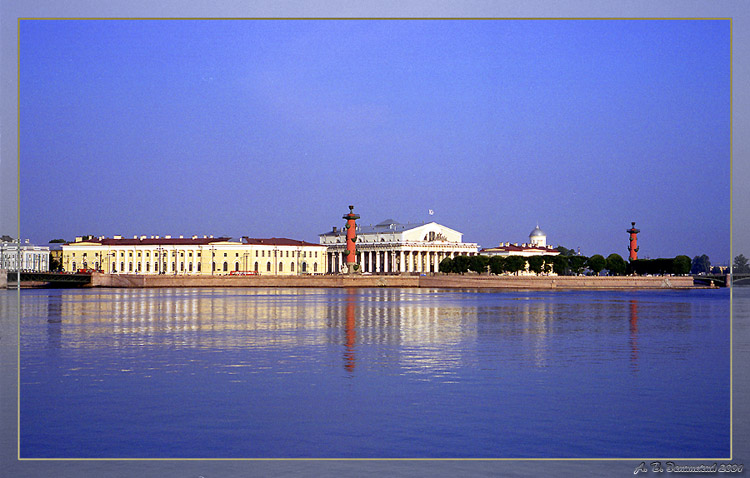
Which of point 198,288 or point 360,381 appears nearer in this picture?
point 360,381

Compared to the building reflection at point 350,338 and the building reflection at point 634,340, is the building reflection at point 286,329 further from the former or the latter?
the building reflection at point 634,340

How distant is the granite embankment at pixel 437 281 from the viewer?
48156mm

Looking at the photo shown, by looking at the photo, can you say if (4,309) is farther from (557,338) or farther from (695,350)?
(695,350)

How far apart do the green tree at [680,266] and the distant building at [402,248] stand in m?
22.3

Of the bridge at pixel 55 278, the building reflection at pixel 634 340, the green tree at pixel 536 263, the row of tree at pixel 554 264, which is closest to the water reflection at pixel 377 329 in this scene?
the building reflection at pixel 634 340

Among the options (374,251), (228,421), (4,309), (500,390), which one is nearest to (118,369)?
(228,421)

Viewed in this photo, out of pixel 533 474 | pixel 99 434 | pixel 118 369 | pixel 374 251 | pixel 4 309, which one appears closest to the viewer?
pixel 533 474

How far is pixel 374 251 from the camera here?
7031 centimetres

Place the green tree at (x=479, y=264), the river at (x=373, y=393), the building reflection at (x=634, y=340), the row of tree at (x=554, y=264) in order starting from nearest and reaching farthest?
1. the river at (x=373, y=393)
2. the building reflection at (x=634, y=340)
3. the row of tree at (x=554, y=264)
4. the green tree at (x=479, y=264)

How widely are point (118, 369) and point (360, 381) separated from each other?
2.96 m

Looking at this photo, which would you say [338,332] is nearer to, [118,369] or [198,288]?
[118,369]

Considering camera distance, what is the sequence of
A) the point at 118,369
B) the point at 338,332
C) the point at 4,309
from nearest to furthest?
the point at 118,369 < the point at 338,332 < the point at 4,309

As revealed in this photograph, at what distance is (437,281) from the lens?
170 feet

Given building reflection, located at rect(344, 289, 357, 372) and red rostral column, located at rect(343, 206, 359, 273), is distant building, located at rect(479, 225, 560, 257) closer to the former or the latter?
red rostral column, located at rect(343, 206, 359, 273)
